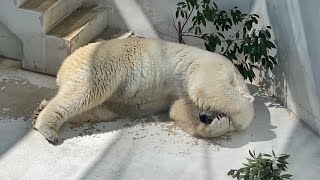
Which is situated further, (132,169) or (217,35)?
(217,35)

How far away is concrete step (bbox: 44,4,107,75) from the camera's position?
5.00 m

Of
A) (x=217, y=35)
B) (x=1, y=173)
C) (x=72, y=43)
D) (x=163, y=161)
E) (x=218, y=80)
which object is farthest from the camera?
(x=217, y=35)

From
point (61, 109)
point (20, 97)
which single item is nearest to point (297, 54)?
point (61, 109)

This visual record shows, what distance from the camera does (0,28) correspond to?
5.29 metres

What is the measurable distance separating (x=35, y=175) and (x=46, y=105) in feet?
2.33

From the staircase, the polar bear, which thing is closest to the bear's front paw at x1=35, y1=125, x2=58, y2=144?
the polar bear

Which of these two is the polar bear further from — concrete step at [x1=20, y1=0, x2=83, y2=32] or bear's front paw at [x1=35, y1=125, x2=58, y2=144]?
concrete step at [x1=20, y1=0, x2=83, y2=32]

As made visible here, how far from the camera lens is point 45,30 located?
5.03m

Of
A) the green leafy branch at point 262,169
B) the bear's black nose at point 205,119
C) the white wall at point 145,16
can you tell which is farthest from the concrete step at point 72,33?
the green leafy branch at point 262,169

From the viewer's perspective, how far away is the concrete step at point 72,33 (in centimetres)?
500

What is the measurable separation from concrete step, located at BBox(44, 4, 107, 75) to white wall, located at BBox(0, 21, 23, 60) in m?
0.40

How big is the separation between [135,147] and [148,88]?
1.78ft

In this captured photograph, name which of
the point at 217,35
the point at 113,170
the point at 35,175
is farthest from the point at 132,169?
the point at 217,35

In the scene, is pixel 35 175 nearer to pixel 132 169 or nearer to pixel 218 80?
pixel 132 169
